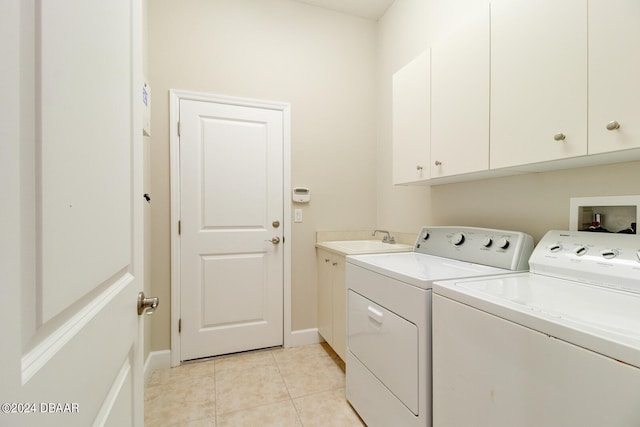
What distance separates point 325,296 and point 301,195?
2.98 ft

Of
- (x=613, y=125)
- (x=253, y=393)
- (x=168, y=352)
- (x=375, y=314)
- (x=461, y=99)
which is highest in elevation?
(x=461, y=99)

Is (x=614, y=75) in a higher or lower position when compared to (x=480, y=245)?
higher

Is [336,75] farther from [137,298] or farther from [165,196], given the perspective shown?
[137,298]

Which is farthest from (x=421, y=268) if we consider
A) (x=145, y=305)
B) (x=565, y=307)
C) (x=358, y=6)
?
(x=358, y=6)

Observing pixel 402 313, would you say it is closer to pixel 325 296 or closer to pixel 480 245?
pixel 480 245

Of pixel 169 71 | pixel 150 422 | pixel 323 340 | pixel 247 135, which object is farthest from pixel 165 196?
pixel 323 340

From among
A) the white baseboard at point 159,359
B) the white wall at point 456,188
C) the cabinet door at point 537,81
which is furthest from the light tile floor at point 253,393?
the cabinet door at point 537,81

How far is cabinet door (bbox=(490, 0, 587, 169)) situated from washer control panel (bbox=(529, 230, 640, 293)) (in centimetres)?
37

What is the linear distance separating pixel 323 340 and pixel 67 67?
2556 millimetres

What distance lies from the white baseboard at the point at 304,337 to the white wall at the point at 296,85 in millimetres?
49

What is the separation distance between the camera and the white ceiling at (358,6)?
8.17ft

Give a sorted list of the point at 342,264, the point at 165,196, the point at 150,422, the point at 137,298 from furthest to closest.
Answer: the point at 165,196, the point at 342,264, the point at 150,422, the point at 137,298

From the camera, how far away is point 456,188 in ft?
6.18

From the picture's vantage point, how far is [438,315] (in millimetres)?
1008
